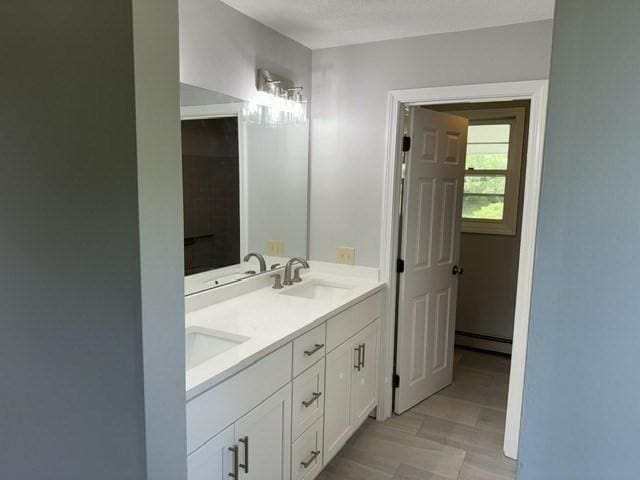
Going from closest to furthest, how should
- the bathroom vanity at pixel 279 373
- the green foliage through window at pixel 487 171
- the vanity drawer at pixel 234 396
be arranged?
the vanity drawer at pixel 234 396
the bathroom vanity at pixel 279 373
the green foliage through window at pixel 487 171

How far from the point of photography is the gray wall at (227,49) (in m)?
1.97

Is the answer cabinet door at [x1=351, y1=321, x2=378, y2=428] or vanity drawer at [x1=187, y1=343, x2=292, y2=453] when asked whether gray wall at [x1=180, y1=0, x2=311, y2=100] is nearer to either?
vanity drawer at [x1=187, y1=343, x2=292, y2=453]

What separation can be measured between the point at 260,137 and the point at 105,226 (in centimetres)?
164

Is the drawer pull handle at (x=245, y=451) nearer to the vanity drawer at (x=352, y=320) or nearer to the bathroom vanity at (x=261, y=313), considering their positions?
the bathroom vanity at (x=261, y=313)

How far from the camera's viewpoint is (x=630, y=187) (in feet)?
2.48

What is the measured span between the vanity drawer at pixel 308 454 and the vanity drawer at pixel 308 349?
0.31 metres

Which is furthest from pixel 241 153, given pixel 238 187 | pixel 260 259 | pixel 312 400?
pixel 312 400

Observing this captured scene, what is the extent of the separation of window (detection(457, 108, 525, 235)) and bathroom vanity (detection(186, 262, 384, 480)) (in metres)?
1.66

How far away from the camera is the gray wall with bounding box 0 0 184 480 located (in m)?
0.95

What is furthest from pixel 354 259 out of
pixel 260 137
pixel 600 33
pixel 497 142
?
pixel 600 33

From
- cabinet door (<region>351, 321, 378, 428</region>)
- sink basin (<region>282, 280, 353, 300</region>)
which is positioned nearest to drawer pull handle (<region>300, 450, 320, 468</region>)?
cabinet door (<region>351, 321, 378, 428</region>)

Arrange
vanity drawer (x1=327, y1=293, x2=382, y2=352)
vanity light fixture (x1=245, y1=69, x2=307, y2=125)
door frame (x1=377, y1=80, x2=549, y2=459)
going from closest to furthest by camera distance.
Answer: vanity drawer (x1=327, y1=293, x2=382, y2=352), door frame (x1=377, y1=80, x2=549, y2=459), vanity light fixture (x1=245, y1=69, x2=307, y2=125)

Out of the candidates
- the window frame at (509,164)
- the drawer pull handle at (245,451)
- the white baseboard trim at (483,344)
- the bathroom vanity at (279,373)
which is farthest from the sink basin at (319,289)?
the white baseboard trim at (483,344)

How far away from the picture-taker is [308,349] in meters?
1.95
